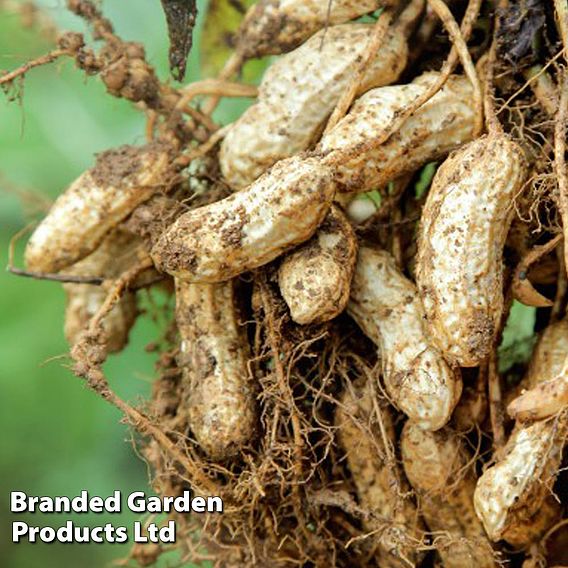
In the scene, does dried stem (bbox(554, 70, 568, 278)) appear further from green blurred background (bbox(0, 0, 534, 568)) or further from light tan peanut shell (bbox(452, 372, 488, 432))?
green blurred background (bbox(0, 0, 534, 568))

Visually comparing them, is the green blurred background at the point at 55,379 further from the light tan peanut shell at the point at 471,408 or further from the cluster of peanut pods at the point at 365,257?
the light tan peanut shell at the point at 471,408

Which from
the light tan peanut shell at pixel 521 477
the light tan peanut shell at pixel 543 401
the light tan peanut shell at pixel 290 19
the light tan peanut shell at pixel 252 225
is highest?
the light tan peanut shell at pixel 290 19

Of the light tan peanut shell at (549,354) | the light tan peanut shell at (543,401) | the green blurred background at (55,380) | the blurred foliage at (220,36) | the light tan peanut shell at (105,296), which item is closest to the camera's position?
the light tan peanut shell at (543,401)

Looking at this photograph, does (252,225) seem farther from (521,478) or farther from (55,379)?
(55,379)

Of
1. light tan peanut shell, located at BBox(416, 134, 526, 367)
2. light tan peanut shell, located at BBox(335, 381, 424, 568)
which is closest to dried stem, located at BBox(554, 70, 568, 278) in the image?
light tan peanut shell, located at BBox(416, 134, 526, 367)

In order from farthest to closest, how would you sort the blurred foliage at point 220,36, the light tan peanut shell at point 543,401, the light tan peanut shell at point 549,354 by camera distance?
the blurred foliage at point 220,36, the light tan peanut shell at point 549,354, the light tan peanut shell at point 543,401

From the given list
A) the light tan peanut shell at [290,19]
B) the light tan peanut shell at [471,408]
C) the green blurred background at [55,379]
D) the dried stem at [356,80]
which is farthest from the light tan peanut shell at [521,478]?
the green blurred background at [55,379]

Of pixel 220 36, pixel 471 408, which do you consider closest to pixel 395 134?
pixel 471 408
